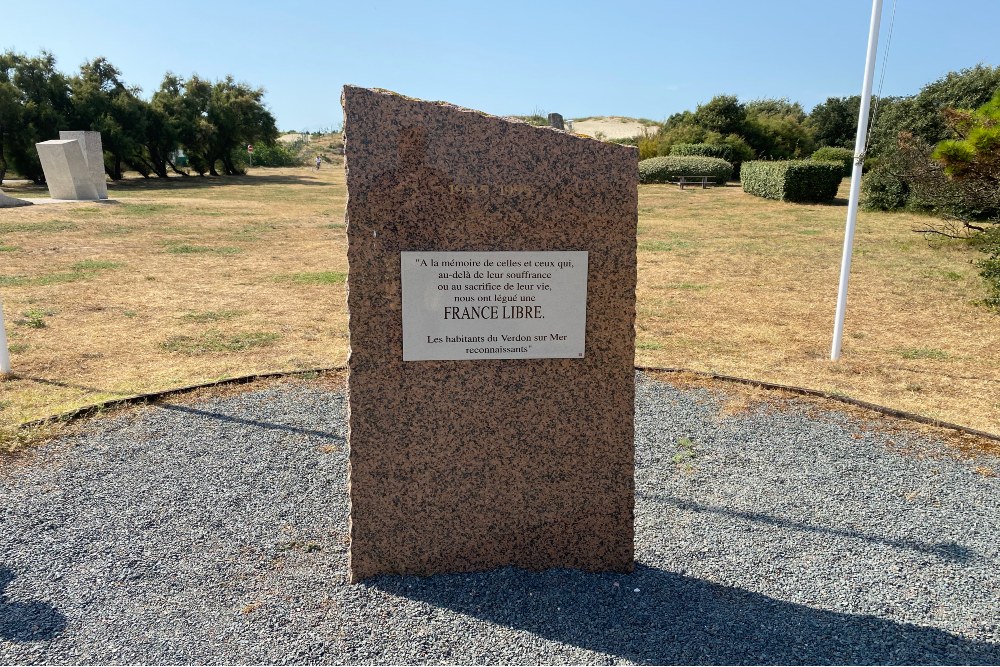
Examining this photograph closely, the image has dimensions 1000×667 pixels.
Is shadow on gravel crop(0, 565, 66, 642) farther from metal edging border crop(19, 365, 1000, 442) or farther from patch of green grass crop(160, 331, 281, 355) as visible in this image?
patch of green grass crop(160, 331, 281, 355)

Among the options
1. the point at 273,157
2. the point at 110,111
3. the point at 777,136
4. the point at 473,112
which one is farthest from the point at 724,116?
the point at 473,112

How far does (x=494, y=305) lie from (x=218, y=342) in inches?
204

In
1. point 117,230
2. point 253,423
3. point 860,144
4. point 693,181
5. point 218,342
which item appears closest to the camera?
point 253,423

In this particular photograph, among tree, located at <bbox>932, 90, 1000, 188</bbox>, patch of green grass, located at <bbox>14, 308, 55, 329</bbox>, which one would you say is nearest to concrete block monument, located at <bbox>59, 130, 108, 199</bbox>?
patch of green grass, located at <bbox>14, 308, 55, 329</bbox>

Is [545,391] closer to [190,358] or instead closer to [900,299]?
[190,358]

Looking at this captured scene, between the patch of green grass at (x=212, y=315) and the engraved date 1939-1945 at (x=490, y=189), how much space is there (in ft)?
20.6

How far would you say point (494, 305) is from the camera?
292cm

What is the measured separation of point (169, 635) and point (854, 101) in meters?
55.2

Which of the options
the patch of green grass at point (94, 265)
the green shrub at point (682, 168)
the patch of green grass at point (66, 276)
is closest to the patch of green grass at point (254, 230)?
the patch of green grass at point (94, 265)

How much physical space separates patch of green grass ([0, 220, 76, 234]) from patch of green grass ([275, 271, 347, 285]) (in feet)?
27.8

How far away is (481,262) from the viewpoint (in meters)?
2.86

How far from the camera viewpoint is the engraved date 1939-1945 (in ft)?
9.12

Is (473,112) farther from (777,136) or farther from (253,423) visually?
(777,136)

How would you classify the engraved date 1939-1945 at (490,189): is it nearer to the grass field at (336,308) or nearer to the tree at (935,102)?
the grass field at (336,308)
